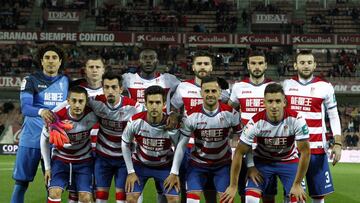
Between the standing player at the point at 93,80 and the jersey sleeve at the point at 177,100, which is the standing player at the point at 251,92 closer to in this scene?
the jersey sleeve at the point at 177,100

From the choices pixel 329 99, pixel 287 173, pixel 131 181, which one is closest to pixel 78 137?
pixel 131 181

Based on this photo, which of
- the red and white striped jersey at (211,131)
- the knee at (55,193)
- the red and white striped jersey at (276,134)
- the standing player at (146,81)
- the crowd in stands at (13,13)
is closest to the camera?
the red and white striped jersey at (276,134)

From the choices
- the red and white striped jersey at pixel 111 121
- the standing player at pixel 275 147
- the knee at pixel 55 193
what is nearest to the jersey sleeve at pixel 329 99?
the standing player at pixel 275 147

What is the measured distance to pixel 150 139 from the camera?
19.5 feet

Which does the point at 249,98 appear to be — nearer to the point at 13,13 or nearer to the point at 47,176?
the point at 47,176

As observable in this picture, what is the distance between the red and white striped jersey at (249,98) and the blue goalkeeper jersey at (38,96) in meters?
1.96

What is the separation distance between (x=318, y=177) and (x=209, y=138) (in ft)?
4.14

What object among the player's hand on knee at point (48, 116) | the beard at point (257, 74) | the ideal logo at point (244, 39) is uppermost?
the ideal logo at point (244, 39)

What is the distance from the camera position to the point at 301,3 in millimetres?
31953

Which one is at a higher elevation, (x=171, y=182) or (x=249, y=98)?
(x=249, y=98)

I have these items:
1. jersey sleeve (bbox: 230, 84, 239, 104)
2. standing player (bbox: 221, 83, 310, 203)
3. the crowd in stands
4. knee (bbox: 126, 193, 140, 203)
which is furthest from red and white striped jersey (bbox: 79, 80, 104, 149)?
the crowd in stands

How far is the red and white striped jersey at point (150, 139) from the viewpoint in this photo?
19.4 feet

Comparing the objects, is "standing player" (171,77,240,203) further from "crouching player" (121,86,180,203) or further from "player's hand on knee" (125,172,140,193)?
"player's hand on knee" (125,172,140,193)

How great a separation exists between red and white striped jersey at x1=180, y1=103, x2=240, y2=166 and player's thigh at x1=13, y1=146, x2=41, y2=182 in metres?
1.71
